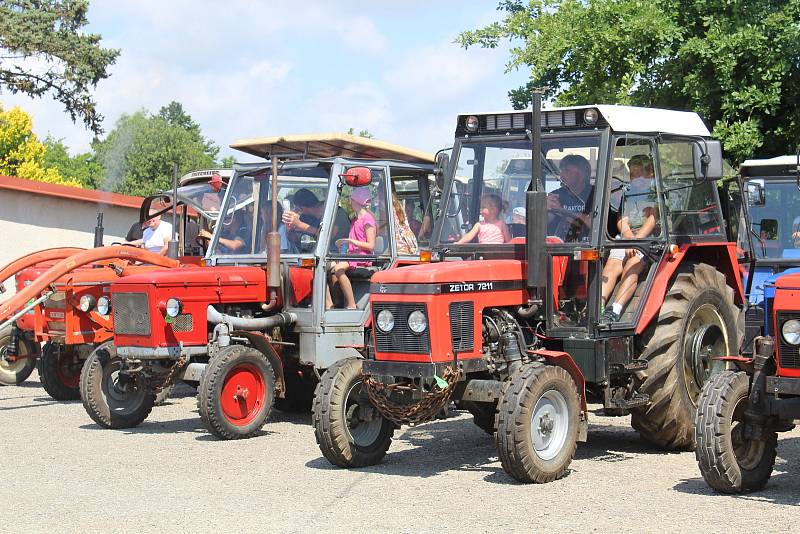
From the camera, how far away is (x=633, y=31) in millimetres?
15781

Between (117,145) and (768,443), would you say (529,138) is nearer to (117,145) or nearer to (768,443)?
(768,443)

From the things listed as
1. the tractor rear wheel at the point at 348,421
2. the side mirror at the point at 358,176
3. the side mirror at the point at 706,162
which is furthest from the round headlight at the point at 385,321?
the side mirror at the point at 706,162

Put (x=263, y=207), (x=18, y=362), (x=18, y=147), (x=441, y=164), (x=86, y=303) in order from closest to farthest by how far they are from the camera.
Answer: (x=441, y=164) < (x=263, y=207) < (x=86, y=303) < (x=18, y=362) < (x=18, y=147)

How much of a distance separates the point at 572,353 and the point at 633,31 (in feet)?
26.7

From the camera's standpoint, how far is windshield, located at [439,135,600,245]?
8867mm

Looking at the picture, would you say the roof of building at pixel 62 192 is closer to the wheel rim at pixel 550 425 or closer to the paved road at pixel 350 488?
the paved road at pixel 350 488

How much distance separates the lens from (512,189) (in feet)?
30.2

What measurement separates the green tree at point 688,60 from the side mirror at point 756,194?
332 centimetres

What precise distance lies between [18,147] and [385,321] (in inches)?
1635

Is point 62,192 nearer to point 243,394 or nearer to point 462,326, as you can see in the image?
point 243,394

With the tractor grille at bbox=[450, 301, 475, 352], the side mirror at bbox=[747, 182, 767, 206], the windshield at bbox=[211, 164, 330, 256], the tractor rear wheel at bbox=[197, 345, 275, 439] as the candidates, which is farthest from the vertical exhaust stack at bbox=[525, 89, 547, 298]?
the side mirror at bbox=[747, 182, 767, 206]

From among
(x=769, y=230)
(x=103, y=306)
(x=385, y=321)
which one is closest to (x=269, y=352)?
(x=103, y=306)

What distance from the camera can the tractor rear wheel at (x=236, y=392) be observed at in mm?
10055

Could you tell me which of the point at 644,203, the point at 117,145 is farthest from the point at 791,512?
the point at 117,145
